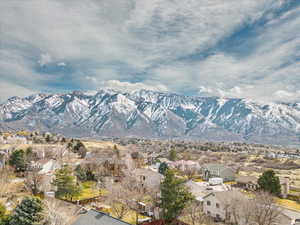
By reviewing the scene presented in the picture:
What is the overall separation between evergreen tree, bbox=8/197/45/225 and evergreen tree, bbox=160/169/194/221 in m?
15.4

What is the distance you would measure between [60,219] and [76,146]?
284 feet

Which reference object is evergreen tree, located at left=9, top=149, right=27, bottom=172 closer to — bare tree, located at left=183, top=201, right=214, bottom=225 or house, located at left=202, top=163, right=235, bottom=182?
bare tree, located at left=183, top=201, right=214, bottom=225

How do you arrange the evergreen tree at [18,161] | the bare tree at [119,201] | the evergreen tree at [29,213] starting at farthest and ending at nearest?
the evergreen tree at [18,161] < the bare tree at [119,201] < the evergreen tree at [29,213]

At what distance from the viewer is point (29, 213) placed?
23422 mm

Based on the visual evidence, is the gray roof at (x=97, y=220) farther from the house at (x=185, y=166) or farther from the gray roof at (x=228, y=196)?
the house at (x=185, y=166)

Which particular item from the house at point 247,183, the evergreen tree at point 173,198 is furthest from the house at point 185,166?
the evergreen tree at point 173,198

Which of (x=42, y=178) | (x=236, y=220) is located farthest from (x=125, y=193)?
(x=42, y=178)

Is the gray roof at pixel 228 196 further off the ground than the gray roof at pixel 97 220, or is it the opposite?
the gray roof at pixel 97 220

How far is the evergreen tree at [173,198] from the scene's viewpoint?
3056 centimetres

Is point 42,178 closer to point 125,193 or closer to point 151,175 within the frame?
point 125,193

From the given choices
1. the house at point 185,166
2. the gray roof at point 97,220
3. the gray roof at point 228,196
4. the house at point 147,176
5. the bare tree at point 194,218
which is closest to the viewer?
the gray roof at point 97,220

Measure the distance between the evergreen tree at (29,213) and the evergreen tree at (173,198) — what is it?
605 inches

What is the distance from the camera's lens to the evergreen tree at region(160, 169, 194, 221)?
30562mm

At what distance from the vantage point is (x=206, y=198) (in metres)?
41.3
